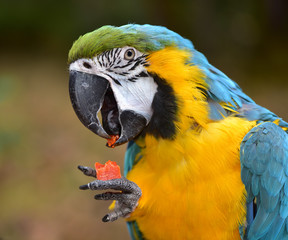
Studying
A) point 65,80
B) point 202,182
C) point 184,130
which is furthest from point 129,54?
point 65,80

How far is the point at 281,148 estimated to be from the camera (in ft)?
5.35

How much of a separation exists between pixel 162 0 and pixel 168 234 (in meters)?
5.50

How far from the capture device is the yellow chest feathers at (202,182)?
1648 mm

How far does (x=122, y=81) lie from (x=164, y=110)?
216 millimetres

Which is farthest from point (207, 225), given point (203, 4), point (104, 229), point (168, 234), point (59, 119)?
point (203, 4)

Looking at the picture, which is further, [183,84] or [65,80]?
[65,80]

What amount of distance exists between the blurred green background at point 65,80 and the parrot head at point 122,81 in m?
1.82

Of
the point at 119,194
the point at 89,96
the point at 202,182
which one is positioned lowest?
the point at 119,194

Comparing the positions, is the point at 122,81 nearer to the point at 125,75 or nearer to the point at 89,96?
the point at 125,75

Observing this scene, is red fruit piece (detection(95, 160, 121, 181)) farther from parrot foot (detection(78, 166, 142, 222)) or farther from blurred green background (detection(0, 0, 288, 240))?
blurred green background (detection(0, 0, 288, 240))

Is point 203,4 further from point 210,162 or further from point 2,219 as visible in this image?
point 210,162

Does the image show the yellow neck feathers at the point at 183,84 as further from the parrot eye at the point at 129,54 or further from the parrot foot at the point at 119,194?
the parrot foot at the point at 119,194

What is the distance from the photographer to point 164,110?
1647 mm

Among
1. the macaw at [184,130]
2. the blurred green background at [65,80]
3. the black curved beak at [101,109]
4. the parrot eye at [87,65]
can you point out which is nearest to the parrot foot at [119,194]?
the macaw at [184,130]
